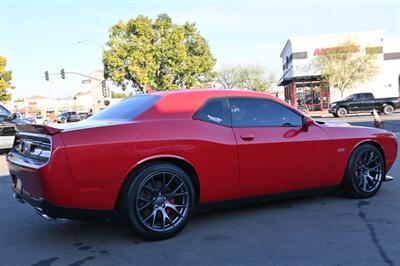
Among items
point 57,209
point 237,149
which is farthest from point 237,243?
point 57,209

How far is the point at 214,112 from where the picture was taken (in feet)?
16.5

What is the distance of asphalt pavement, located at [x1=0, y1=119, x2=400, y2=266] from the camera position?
3.98 m

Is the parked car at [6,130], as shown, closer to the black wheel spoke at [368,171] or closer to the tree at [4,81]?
the black wheel spoke at [368,171]

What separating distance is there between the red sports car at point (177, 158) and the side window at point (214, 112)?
0.04 feet

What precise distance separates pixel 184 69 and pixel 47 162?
39.5 meters

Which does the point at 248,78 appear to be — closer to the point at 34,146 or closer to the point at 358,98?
the point at 358,98

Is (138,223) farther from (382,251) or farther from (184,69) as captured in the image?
(184,69)

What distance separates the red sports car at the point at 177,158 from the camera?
4188 mm

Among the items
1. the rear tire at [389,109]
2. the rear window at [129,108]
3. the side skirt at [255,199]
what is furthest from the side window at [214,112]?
the rear tire at [389,109]

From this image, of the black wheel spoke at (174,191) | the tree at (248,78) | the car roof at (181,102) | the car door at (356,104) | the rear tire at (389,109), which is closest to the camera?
the black wheel spoke at (174,191)

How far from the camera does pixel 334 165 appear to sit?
574 cm

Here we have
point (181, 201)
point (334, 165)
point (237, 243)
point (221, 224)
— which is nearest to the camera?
point (237, 243)

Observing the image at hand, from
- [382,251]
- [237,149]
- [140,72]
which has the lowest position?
[382,251]

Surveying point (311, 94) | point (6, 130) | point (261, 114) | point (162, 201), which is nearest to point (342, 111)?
point (311, 94)
